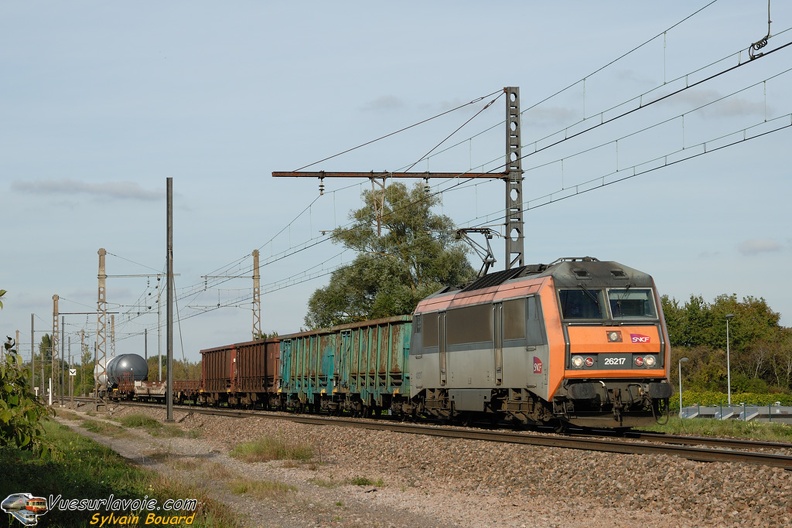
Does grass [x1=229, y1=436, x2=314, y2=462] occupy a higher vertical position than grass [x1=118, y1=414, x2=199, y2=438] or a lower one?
higher

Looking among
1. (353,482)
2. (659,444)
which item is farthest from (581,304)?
(353,482)

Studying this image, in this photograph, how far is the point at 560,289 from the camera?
2075 cm

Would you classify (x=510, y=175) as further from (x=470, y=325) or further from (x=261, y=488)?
(x=261, y=488)

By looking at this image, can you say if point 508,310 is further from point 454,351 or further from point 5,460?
point 5,460

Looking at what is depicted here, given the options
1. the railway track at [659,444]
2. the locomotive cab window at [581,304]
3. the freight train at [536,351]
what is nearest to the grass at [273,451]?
the railway track at [659,444]

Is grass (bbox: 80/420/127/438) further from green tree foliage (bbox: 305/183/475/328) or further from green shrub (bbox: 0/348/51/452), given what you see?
green tree foliage (bbox: 305/183/475/328)

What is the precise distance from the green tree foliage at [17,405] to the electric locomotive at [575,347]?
456 inches

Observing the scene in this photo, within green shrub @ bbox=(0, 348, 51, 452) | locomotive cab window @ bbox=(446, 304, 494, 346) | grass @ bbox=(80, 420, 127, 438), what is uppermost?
locomotive cab window @ bbox=(446, 304, 494, 346)

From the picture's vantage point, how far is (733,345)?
10606cm

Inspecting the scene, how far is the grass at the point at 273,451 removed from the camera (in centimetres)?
2126

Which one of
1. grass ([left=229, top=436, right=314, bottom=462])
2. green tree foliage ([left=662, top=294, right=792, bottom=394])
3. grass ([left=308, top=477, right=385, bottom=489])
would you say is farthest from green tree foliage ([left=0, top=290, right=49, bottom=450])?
green tree foliage ([left=662, top=294, right=792, bottom=394])

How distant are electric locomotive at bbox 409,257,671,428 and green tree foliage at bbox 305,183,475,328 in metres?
45.2

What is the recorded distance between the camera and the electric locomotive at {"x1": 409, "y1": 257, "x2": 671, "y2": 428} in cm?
2017

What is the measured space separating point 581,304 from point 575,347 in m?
1.03
